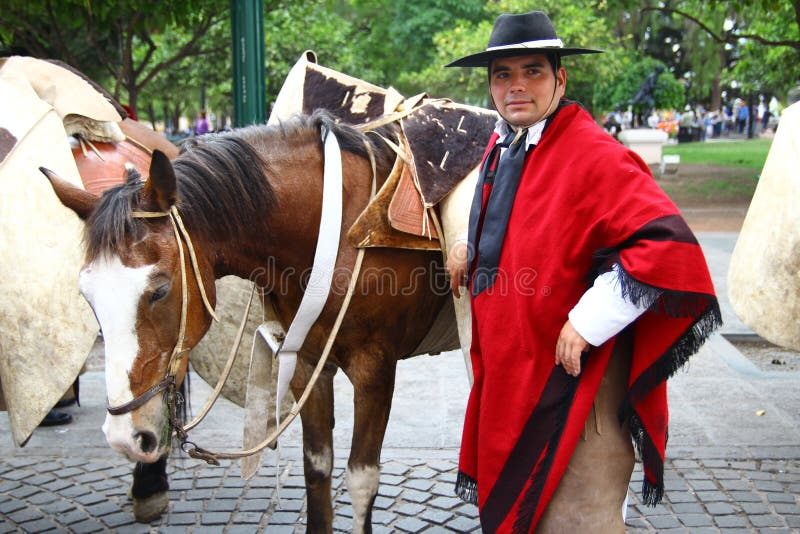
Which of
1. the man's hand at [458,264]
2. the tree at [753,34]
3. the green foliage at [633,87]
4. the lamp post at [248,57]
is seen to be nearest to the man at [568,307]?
the man's hand at [458,264]

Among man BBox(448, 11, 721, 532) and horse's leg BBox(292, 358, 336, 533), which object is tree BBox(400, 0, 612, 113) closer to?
horse's leg BBox(292, 358, 336, 533)

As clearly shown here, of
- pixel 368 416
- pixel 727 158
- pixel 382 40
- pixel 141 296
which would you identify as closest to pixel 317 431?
pixel 368 416

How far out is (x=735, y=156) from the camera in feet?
80.9

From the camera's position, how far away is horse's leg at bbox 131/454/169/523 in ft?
12.0

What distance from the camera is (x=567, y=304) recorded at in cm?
203

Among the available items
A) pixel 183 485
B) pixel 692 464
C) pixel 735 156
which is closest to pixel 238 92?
pixel 183 485

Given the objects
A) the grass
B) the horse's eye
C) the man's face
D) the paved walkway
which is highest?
the man's face

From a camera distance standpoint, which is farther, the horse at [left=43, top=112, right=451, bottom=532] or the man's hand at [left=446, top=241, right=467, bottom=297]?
the man's hand at [left=446, top=241, right=467, bottom=297]

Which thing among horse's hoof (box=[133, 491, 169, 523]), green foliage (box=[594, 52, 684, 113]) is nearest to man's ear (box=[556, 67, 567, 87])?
horse's hoof (box=[133, 491, 169, 523])

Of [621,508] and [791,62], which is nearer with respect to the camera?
[621,508]

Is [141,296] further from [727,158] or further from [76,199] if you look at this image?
[727,158]

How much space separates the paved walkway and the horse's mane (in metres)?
1.35

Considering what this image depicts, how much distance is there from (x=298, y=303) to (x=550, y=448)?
1.09 meters

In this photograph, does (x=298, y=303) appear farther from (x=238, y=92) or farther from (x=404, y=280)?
(x=238, y=92)
